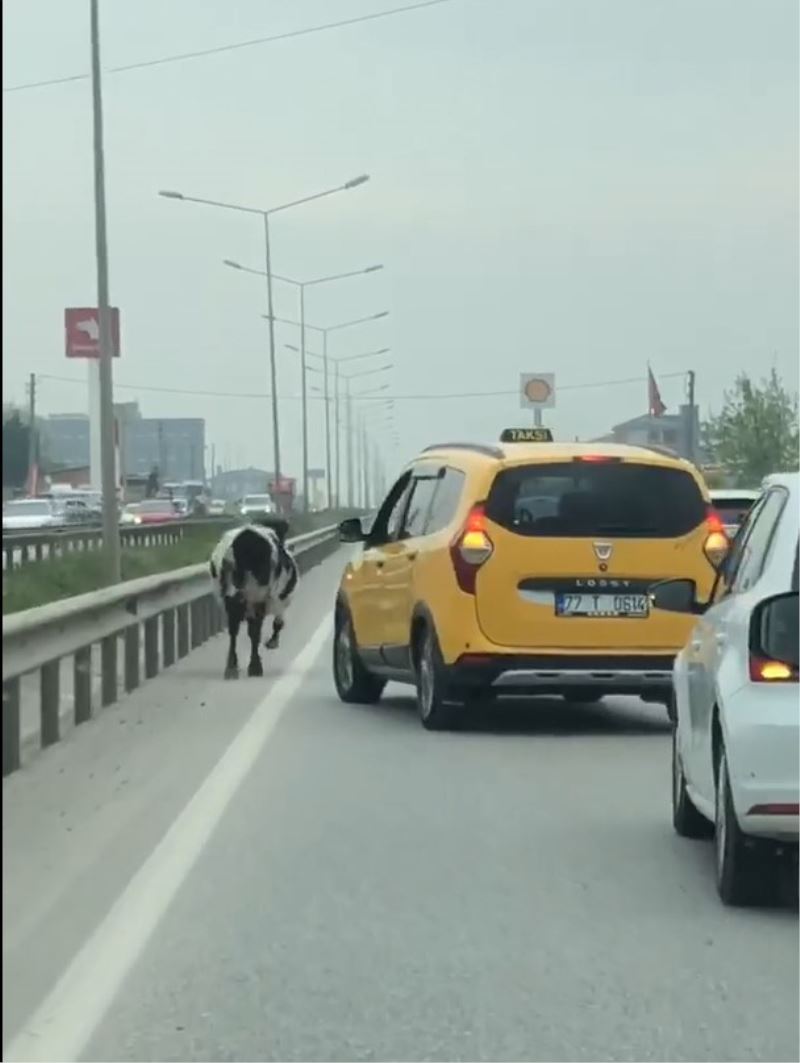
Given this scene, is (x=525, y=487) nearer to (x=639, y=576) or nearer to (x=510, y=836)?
(x=639, y=576)

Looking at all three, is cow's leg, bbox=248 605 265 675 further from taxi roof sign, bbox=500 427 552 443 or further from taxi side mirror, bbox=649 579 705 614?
taxi side mirror, bbox=649 579 705 614

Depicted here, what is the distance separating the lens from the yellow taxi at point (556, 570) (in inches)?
565

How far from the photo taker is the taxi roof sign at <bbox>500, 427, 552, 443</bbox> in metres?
15.9

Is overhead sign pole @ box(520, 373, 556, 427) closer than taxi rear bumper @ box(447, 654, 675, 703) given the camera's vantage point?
No

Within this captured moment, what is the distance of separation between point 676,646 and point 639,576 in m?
0.51

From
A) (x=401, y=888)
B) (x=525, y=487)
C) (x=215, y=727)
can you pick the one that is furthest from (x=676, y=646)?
(x=401, y=888)

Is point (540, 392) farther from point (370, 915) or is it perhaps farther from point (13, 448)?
point (13, 448)

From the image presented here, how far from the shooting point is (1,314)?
1.55 m

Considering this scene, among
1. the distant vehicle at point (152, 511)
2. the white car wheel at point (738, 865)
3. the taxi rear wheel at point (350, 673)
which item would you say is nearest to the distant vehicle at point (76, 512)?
the distant vehicle at point (152, 511)

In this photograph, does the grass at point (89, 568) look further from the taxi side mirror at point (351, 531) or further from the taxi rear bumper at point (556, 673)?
the taxi rear bumper at point (556, 673)

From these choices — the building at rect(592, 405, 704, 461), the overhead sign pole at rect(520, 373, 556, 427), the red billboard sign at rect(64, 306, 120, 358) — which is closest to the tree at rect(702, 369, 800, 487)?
the building at rect(592, 405, 704, 461)

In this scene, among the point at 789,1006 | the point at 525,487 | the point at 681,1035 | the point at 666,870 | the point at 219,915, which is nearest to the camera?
the point at 681,1035

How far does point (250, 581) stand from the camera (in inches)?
758

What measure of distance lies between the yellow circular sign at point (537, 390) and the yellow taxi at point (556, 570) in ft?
11.0
